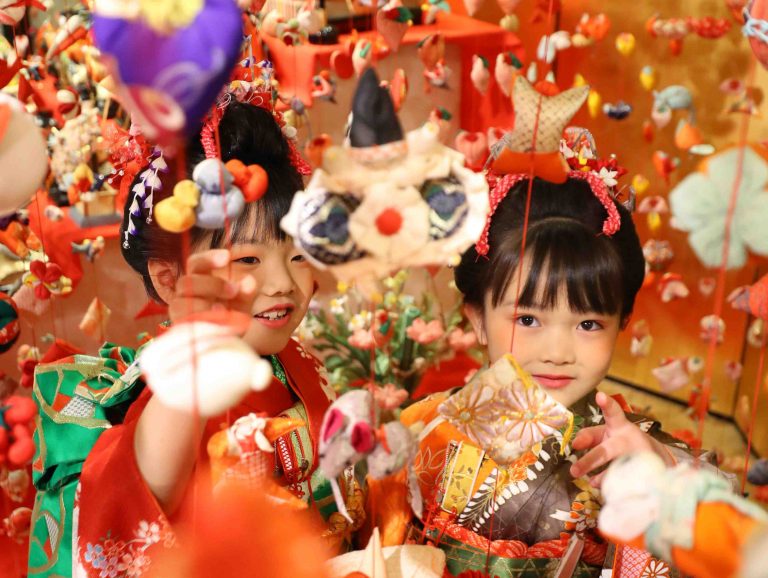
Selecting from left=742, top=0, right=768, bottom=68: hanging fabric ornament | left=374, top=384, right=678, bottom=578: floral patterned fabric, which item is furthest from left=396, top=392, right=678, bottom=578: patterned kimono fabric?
left=742, top=0, right=768, bottom=68: hanging fabric ornament

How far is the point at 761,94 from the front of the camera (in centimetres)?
138

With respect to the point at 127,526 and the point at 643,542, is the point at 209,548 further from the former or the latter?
the point at 643,542

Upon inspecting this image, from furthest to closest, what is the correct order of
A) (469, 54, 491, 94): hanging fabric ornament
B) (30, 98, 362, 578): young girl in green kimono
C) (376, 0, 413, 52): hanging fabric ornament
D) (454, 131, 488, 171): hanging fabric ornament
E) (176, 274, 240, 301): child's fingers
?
(469, 54, 491, 94): hanging fabric ornament
(454, 131, 488, 171): hanging fabric ornament
(376, 0, 413, 52): hanging fabric ornament
(30, 98, 362, 578): young girl in green kimono
(176, 274, 240, 301): child's fingers

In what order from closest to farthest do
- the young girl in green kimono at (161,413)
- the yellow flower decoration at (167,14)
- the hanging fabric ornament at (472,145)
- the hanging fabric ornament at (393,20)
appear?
the yellow flower decoration at (167,14), the young girl in green kimono at (161,413), the hanging fabric ornament at (393,20), the hanging fabric ornament at (472,145)

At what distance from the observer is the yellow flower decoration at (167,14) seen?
405 mm

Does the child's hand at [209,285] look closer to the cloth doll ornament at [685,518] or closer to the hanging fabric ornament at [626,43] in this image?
the cloth doll ornament at [685,518]

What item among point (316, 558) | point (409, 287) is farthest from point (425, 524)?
point (409, 287)

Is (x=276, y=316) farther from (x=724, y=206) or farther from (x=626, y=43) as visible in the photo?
(x=626, y=43)

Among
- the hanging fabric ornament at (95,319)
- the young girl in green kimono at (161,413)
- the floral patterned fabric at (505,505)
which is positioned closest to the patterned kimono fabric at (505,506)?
the floral patterned fabric at (505,505)

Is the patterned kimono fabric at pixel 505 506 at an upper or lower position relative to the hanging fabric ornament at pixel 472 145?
lower

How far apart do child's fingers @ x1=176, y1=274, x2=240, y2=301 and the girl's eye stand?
39 centimetres

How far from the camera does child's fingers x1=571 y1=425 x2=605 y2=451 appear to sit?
59 cm

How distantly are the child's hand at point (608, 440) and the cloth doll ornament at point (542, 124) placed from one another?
0.56 feet

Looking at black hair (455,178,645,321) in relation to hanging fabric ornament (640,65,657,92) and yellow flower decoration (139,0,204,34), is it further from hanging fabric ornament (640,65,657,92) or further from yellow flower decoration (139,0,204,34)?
hanging fabric ornament (640,65,657,92)
